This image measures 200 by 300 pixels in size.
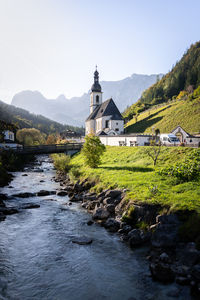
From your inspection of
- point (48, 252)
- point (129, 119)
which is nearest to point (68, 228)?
point (48, 252)

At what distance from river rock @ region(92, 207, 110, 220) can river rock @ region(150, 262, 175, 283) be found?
7234 mm

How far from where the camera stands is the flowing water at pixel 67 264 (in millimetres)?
9812

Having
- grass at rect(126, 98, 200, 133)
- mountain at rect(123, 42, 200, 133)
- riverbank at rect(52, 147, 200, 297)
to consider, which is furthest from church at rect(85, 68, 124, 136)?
riverbank at rect(52, 147, 200, 297)

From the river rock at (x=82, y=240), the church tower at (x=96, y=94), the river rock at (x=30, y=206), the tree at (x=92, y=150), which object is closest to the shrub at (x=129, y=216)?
the river rock at (x=82, y=240)

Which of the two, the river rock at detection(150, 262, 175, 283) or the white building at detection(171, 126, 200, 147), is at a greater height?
the white building at detection(171, 126, 200, 147)

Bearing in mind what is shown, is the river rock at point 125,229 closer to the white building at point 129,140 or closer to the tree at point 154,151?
the tree at point 154,151

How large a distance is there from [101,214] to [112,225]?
2.03 metres

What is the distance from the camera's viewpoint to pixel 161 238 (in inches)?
516

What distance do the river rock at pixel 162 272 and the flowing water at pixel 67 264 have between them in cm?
32

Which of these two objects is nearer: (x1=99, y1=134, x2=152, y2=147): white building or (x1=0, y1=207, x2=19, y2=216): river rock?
(x1=0, y1=207, x2=19, y2=216): river rock

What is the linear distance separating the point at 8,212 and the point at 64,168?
77.7 ft

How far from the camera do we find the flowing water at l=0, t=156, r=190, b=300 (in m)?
9.81

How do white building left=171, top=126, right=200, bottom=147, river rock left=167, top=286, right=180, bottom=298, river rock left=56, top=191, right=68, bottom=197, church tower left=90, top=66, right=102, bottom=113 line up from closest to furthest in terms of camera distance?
river rock left=167, top=286, right=180, bottom=298 < river rock left=56, top=191, right=68, bottom=197 < white building left=171, top=126, right=200, bottom=147 < church tower left=90, top=66, right=102, bottom=113

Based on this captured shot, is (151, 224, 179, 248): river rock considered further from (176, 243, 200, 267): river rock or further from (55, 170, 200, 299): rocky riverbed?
(176, 243, 200, 267): river rock
